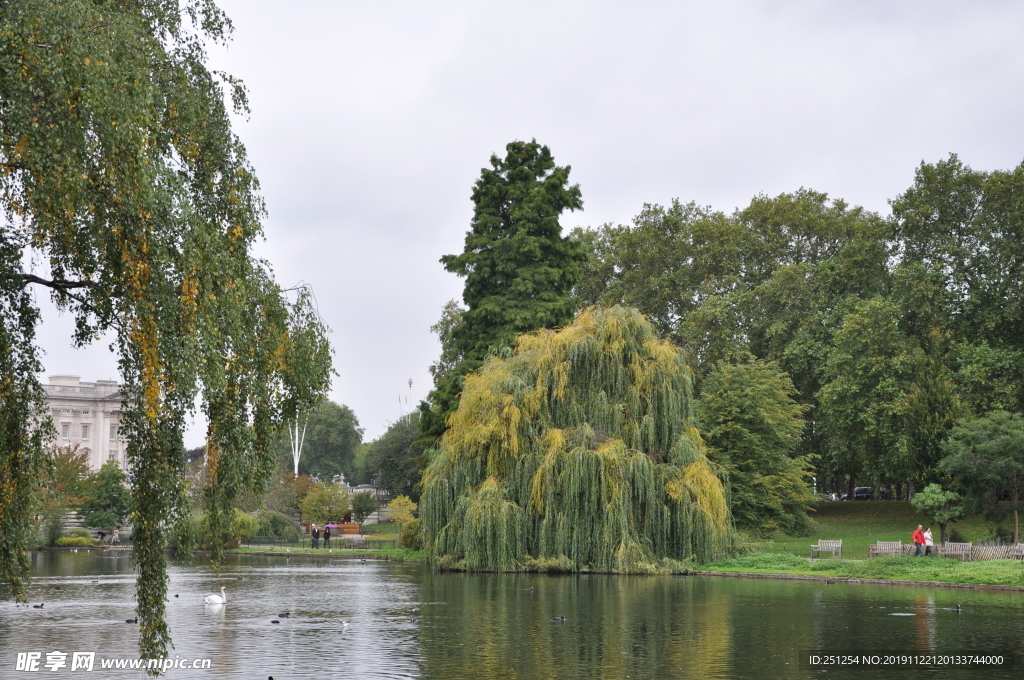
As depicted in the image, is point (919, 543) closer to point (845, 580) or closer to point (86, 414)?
point (845, 580)

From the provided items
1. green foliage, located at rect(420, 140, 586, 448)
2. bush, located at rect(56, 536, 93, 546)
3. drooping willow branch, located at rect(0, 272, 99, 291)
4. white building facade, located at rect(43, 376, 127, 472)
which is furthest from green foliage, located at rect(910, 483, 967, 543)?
white building facade, located at rect(43, 376, 127, 472)

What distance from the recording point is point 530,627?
2194 centimetres

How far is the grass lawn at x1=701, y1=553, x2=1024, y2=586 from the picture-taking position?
31.3 metres

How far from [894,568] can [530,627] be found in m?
17.3

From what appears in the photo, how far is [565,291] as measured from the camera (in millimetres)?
51938

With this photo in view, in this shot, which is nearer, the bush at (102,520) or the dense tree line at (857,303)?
the dense tree line at (857,303)

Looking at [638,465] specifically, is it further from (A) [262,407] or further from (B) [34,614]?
(A) [262,407]

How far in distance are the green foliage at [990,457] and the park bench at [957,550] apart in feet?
10.8

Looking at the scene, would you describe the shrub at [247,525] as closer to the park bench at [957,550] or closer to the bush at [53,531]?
the bush at [53,531]

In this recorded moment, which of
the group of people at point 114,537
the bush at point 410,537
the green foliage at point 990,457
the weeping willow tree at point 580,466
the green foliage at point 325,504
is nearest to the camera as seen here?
the weeping willow tree at point 580,466

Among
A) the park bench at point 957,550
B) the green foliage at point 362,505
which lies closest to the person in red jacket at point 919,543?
the park bench at point 957,550

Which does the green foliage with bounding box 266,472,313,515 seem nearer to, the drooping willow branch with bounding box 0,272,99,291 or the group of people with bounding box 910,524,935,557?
the group of people with bounding box 910,524,935,557

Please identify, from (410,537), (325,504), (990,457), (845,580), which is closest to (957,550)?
(990,457)

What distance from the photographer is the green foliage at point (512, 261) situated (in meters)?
48.4
